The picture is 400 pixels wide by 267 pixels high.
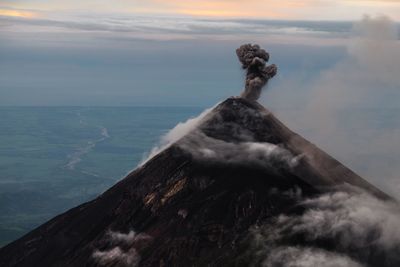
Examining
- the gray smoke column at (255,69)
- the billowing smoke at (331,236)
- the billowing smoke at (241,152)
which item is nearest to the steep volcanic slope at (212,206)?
the billowing smoke at (241,152)

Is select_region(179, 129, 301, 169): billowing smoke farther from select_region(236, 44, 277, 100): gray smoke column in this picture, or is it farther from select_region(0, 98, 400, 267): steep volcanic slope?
select_region(236, 44, 277, 100): gray smoke column

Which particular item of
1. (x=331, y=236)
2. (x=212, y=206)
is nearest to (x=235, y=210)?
(x=212, y=206)

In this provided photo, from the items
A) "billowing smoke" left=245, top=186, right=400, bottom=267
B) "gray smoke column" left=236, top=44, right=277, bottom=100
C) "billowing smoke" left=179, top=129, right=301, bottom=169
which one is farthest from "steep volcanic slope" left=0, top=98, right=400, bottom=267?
"gray smoke column" left=236, top=44, right=277, bottom=100

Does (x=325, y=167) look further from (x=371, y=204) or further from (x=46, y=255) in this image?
(x=46, y=255)

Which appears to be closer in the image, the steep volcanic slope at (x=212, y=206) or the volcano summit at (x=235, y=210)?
the volcano summit at (x=235, y=210)

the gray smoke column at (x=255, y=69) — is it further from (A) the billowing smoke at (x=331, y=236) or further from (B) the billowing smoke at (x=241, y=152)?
(A) the billowing smoke at (x=331, y=236)

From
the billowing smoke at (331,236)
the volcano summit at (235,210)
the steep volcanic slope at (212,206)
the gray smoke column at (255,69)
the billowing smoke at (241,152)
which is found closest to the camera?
the billowing smoke at (331,236)

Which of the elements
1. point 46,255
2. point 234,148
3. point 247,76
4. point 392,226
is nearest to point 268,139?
point 234,148

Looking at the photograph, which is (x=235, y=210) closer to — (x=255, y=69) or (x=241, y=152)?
(x=241, y=152)
